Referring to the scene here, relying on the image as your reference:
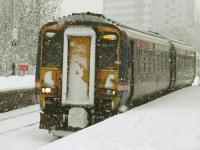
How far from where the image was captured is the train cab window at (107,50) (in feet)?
43.1

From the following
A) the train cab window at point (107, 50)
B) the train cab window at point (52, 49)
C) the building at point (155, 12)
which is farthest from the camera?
the building at point (155, 12)

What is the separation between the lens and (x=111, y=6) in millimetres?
169000

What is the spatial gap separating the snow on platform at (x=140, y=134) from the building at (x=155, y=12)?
129 m

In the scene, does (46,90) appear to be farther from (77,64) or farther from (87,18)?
(87,18)

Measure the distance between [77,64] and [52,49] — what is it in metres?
0.90

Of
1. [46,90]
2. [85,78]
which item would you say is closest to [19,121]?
[46,90]

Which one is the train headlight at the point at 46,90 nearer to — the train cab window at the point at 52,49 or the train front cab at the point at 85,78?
the train front cab at the point at 85,78

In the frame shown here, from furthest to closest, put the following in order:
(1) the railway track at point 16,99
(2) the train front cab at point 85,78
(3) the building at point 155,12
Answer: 1. (3) the building at point 155,12
2. (1) the railway track at point 16,99
3. (2) the train front cab at point 85,78

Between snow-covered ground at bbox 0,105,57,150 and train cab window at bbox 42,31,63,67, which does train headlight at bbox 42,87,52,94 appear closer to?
train cab window at bbox 42,31,63,67

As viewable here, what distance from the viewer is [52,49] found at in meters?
13.4

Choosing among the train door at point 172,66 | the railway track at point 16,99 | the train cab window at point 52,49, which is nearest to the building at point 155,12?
the train door at point 172,66

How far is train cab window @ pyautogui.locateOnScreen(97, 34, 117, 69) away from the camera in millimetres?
13141

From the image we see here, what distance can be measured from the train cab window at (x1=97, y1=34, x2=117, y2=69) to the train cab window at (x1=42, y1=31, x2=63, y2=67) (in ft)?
3.34

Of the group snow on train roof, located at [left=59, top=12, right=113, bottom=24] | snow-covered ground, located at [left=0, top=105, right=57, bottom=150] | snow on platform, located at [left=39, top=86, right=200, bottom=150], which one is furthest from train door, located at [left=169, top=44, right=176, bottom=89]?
snow on platform, located at [left=39, top=86, right=200, bottom=150]
